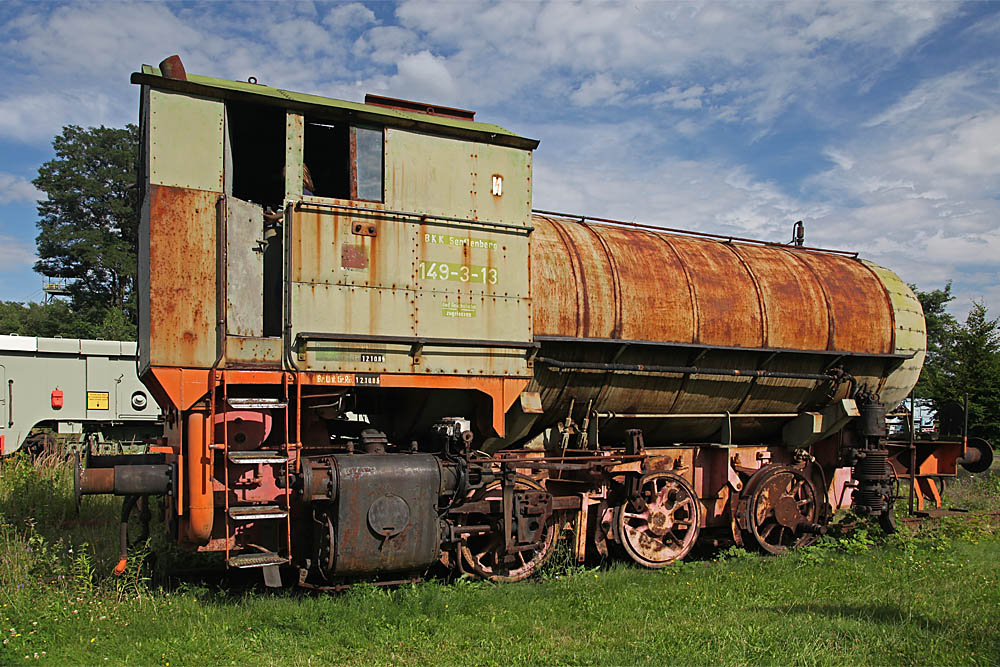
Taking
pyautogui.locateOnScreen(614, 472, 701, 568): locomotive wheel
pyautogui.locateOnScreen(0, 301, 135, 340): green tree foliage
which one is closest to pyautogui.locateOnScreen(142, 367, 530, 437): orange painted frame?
pyautogui.locateOnScreen(614, 472, 701, 568): locomotive wheel

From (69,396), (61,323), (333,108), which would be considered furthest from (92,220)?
(333,108)

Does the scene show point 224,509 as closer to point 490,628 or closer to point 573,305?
point 490,628

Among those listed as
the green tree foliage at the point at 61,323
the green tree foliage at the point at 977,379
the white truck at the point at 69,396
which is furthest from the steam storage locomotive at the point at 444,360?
the green tree foliage at the point at 61,323

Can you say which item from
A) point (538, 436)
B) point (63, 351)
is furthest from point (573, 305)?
point (63, 351)

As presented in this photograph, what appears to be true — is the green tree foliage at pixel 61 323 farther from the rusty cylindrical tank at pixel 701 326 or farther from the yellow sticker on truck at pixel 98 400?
the rusty cylindrical tank at pixel 701 326

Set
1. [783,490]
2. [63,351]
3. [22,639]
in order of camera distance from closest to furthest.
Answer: [22,639]
[783,490]
[63,351]

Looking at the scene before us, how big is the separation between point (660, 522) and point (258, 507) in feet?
15.6

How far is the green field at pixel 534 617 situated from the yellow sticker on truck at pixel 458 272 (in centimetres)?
287

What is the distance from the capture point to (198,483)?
6070 mm

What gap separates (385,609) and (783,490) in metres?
5.74

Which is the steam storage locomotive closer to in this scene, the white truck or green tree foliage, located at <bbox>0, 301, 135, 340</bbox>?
the white truck

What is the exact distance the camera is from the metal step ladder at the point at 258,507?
20.0ft

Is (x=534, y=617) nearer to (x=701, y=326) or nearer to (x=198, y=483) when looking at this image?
(x=198, y=483)

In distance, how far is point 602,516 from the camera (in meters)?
8.53
